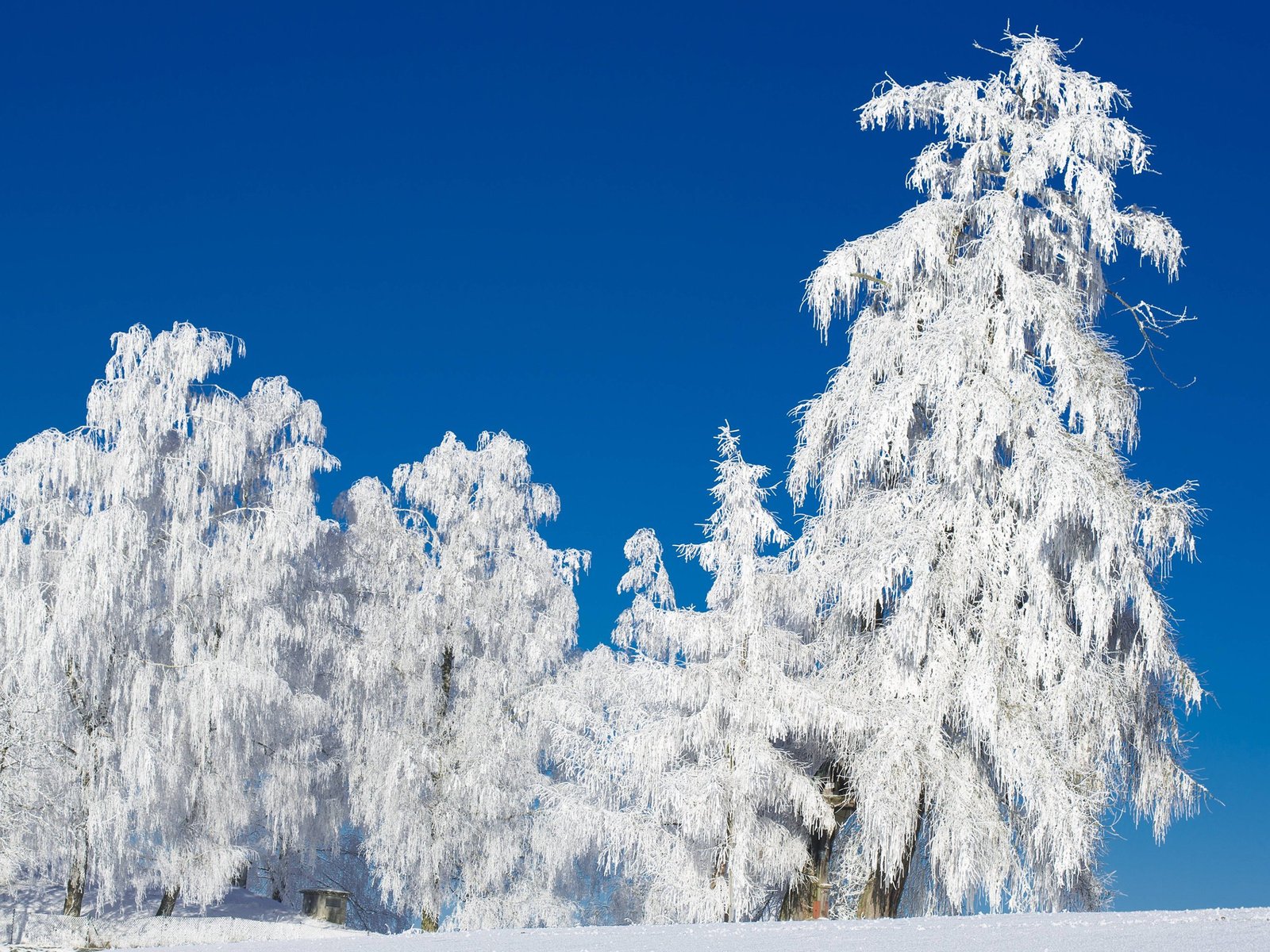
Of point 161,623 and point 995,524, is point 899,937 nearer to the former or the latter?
point 995,524

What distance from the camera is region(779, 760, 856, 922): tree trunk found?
16547 millimetres

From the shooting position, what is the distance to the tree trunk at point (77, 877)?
16672mm

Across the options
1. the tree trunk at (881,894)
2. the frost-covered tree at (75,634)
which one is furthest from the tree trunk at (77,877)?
the tree trunk at (881,894)

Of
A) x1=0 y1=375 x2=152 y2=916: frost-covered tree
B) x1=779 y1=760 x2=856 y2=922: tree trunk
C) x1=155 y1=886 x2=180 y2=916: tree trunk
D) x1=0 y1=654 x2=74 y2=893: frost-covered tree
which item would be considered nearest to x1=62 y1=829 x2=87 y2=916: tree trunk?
x1=0 y1=375 x2=152 y2=916: frost-covered tree

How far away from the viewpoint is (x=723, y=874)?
16047 millimetres

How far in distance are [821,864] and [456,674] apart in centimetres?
776

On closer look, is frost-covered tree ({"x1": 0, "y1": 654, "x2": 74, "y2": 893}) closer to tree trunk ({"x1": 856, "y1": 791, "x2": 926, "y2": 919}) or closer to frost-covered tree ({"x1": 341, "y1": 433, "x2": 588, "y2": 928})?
frost-covered tree ({"x1": 341, "y1": 433, "x2": 588, "y2": 928})

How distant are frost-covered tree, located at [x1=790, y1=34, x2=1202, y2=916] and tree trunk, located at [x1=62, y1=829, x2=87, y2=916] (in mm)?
9416

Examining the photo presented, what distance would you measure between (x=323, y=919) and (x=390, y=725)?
320 centimetres

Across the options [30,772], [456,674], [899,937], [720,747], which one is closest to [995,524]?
[720,747]

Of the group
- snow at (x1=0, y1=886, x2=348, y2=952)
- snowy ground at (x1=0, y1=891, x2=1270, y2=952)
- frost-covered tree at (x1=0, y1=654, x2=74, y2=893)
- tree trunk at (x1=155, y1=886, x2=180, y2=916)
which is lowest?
snow at (x1=0, y1=886, x2=348, y2=952)

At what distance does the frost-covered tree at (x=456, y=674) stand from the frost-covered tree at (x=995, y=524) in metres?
6.81

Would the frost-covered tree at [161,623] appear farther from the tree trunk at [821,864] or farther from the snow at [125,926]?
the tree trunk at [821,864]

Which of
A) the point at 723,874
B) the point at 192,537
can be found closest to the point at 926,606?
the point at 723,874
